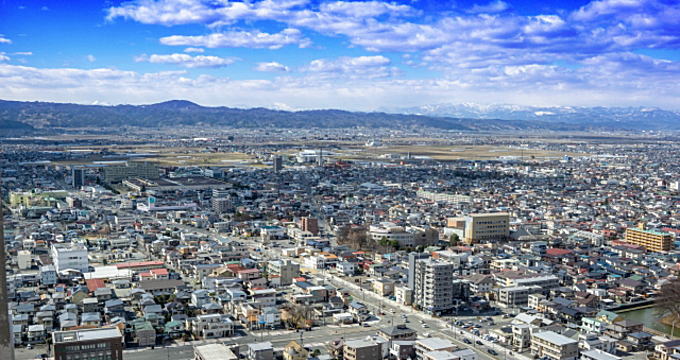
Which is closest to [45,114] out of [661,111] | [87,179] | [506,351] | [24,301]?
[87,179]

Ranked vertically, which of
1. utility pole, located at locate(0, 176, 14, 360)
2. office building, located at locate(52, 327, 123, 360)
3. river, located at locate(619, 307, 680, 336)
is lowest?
river, located at locate(619, 307, 680, 336)

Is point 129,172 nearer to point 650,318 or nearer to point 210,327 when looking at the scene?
point 210,327

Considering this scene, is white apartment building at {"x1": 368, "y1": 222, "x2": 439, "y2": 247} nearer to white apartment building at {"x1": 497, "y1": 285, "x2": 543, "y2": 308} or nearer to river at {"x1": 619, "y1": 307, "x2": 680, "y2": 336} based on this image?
white apartment building at {"x1": 497, "y1": 285, "x2": 543, "y2": 308}

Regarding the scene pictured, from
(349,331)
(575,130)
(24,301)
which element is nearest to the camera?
(349,331)

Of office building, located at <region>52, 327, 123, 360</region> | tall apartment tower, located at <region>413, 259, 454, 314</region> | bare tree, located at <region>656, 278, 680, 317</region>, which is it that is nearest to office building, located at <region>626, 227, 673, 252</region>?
bare tree, located at <region>656, 278, 680, 317</region>

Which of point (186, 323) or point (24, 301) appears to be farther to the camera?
point (24, 301)

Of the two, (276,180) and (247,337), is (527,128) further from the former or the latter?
(247,337)

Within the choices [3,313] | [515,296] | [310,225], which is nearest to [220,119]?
[310,225]
